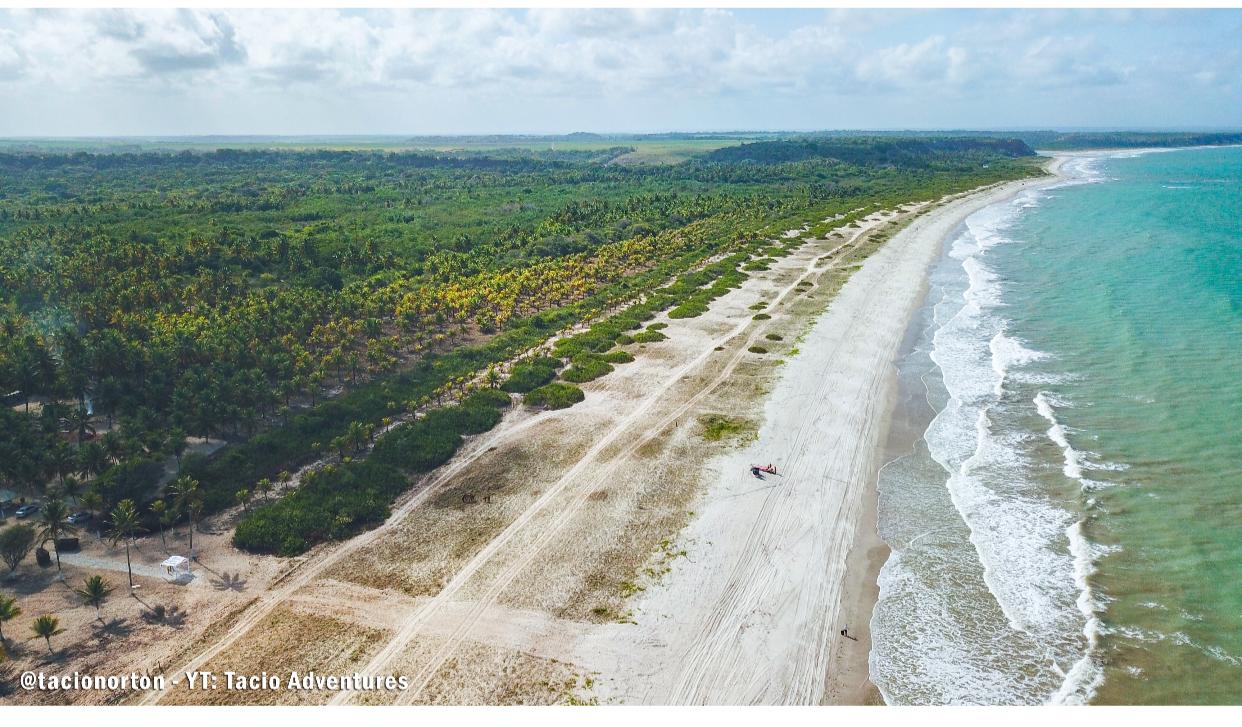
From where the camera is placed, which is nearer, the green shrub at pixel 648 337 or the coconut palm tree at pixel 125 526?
the coconut palm tree at pixel 125 526

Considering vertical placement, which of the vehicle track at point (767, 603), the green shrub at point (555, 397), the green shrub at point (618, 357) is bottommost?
the vehicle track at point (767, 603)

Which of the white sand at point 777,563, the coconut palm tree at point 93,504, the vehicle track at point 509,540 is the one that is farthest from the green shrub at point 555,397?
the coconut palm tree at point 93,504

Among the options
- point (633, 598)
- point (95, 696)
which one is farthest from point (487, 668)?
point (95, 696)

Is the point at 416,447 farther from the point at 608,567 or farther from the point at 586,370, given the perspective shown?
the point at 586,370

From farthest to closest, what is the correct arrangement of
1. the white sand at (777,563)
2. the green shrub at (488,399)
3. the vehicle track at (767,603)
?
1. the green shrub at (488,399)
2. the white sand at (777,563)
3. the vehicle track at (767,603)

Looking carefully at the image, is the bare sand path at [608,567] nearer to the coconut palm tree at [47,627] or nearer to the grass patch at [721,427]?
the grass patch at [721,427]

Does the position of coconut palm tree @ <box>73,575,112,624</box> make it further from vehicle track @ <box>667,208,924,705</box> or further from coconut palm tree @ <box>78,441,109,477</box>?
vehicle track @ <box>667,208,924,705</box>

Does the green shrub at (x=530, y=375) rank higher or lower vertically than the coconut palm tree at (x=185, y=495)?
higher
